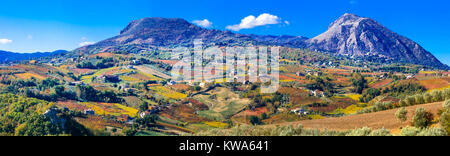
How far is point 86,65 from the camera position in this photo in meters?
134

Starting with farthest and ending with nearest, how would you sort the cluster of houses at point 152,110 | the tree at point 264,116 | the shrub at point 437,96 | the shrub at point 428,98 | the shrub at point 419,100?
the tree at point 264,116 < the cluster of houses at point 152,110 < the shrub at point 419,100 < the shrub at point 428,98 < the shrub at point 437,96

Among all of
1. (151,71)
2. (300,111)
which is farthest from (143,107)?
(151,71)

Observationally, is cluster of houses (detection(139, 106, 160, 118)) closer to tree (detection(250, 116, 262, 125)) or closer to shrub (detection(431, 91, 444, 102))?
tree (detection(250, 116, 262, 125))

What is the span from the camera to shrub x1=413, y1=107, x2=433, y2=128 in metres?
24.2

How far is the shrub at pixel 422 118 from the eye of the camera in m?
24.2

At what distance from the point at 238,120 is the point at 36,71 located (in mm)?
93655

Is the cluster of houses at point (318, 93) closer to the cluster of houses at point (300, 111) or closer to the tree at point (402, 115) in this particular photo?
the cluster of houses at point (300, 111)

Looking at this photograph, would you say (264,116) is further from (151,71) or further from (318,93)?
(151,71)

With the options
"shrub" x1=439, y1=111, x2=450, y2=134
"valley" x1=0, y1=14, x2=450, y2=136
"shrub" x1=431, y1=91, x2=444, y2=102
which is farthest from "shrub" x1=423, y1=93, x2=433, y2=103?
"shrub" x1=439, y1=111, x2=450, y2=134

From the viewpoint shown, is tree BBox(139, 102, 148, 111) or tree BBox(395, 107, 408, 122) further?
→ tree BBox(139, 102, 148, 111)

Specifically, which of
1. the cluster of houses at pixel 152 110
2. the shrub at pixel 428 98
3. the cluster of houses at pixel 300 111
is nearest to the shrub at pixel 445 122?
the shrub at pixel 428 98

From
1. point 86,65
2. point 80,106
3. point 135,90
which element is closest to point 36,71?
point 86,65
